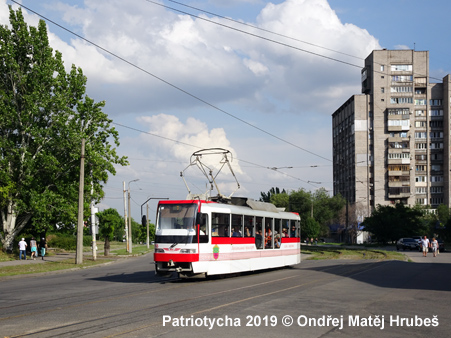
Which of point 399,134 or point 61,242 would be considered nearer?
point 61,242

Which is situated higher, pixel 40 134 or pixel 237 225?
pixel 40 134

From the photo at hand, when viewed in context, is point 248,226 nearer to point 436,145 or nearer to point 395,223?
point 395,223

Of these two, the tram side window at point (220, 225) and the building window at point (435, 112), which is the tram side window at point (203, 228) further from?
the building window at point (435, 112)

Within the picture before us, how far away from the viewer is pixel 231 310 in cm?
1177

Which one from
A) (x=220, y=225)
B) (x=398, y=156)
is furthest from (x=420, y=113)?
(x=220, y=225)

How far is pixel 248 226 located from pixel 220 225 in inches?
101

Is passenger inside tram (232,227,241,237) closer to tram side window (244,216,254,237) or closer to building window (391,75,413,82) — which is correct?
tram side window (244,216,254,237)

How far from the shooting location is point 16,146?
134 ft

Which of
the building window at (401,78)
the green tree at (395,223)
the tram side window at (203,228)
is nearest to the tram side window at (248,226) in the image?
the tram side window at (203,228)

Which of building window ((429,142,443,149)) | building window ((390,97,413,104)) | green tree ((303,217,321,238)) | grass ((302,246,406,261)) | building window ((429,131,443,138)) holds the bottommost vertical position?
green tree ((303,217,321,238))

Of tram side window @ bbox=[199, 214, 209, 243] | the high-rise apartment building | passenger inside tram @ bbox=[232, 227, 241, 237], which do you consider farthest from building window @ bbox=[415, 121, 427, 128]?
tram side window @ bbox=[199, 214, 209, 243]

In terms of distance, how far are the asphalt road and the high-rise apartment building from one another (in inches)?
3915

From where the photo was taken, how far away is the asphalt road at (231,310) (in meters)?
9.49

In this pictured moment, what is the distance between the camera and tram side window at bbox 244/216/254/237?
22.3 metres
